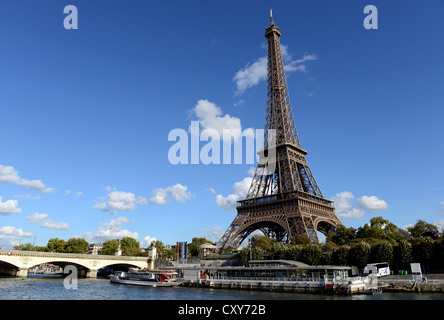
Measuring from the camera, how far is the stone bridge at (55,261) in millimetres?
64875

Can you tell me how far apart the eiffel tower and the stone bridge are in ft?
90.2

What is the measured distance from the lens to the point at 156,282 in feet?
188

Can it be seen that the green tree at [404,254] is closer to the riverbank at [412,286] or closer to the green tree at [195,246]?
the riverbank at [412,286]

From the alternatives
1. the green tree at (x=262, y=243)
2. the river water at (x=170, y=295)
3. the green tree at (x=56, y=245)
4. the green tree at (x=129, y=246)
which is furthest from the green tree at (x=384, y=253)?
the green tree at (x=56, y=245)

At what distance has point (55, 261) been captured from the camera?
70.6m

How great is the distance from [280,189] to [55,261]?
5784cm

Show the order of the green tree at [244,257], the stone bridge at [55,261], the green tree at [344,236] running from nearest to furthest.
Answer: the stone bridge at [55,261] → the green tree at [244,257] → the green tree at [344,236]

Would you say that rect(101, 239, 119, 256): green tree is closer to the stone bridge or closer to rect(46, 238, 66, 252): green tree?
rect(46, 238, 66, 252): green tree

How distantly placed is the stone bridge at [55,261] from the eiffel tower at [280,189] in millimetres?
27495

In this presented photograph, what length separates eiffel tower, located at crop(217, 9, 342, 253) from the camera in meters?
73.6
